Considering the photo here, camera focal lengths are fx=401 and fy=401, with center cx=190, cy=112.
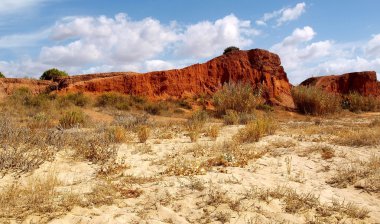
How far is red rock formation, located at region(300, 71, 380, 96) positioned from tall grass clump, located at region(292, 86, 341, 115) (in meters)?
7.28

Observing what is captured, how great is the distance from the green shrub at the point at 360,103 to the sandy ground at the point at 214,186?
16368mm

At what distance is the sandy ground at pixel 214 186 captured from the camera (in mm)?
4383

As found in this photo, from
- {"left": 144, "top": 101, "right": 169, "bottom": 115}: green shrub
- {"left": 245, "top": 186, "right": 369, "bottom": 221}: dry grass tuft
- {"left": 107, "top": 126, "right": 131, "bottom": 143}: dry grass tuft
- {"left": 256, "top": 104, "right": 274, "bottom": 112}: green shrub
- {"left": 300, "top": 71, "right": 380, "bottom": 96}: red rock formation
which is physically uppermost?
{"left": 300, "top": 71, "right": 380, "bottom": 96}: red rock formation

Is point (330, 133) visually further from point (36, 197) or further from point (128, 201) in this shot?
point (36, 197)

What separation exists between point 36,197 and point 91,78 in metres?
17.9

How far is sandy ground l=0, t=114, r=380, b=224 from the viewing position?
4.38 metres

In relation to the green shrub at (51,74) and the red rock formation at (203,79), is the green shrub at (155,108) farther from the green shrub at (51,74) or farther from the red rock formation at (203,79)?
the green shrub at (51,74)

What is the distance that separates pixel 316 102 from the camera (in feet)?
63.6

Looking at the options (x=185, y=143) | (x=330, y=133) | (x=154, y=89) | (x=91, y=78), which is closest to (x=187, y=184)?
(x=185, y=143)

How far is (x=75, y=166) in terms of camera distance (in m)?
6.30

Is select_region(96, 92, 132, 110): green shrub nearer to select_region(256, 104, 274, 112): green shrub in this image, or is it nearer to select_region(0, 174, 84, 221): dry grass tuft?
select_region(256, 104, 274, 112): green shrub

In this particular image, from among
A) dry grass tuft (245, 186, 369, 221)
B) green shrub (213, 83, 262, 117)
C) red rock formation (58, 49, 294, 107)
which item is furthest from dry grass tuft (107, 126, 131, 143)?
red rock formation (58, 49, 294, 107)

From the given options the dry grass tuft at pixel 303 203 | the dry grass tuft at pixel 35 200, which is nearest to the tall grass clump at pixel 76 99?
the dry grass tuft at pixel 35 200

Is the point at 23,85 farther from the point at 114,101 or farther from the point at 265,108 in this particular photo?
the point at 265,108
